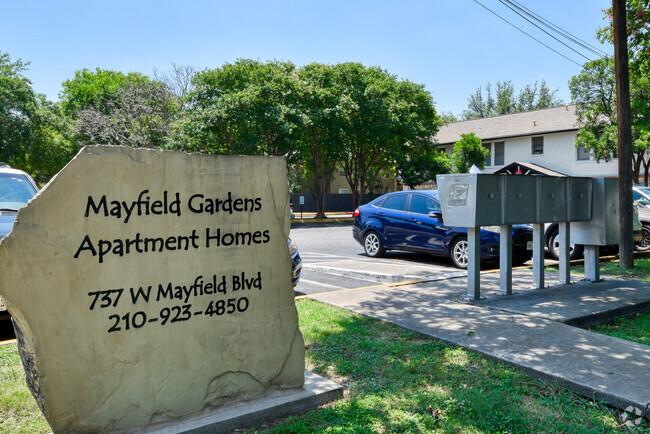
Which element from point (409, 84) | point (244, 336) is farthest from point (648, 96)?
point (244, 336)

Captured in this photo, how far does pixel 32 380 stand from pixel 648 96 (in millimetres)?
26736

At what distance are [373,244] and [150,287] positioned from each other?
915 cm

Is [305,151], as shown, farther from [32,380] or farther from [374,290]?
[32,380]

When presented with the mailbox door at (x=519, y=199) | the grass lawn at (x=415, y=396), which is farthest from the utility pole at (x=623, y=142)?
the grass lawn at (x=415, y=396)

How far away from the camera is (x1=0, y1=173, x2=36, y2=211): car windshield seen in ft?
20.8

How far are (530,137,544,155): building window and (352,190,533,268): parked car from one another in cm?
2691

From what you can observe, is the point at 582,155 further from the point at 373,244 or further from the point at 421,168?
the point at 373,244

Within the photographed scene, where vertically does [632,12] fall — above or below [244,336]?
above

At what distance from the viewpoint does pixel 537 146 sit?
115ft

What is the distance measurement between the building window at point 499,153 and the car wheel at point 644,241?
26.2m

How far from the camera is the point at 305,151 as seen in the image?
3069cm

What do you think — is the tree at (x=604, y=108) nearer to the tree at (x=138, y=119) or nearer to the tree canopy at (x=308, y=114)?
the tree canopy at (x=308, y=114)

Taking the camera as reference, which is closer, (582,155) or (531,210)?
(531,210)

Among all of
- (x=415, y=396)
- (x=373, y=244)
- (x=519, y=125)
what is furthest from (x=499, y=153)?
(x=415, y=396)
